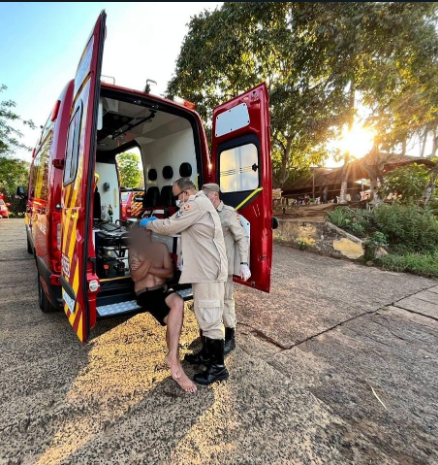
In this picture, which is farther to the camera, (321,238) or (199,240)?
(321,238)

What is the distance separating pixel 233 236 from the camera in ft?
8.75

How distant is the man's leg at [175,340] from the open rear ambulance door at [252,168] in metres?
0.91

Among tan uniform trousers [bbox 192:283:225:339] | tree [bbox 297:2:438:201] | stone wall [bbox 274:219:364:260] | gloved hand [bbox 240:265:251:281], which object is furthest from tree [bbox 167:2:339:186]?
tan uniform trousers [bbox 192:283:225:339]

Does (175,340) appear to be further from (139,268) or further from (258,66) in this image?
(258,66)

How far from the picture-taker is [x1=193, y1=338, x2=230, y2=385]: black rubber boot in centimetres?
212

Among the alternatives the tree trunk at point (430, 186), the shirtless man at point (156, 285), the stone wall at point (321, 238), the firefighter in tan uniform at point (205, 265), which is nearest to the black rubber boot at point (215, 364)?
the firefighter in tan uniform at point (205, 265)

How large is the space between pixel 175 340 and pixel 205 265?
2.00 feet

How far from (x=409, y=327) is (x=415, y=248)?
433 centimetres

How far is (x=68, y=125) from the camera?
2.58 meters

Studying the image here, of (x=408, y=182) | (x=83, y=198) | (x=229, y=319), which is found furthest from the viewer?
(x=408, y=182)

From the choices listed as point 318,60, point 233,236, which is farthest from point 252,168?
point 318,60

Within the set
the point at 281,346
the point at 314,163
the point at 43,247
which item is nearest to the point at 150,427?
the point at 281,346

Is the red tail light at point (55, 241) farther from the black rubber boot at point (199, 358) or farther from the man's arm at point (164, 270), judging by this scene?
the black rubber boot at point (199, 358)

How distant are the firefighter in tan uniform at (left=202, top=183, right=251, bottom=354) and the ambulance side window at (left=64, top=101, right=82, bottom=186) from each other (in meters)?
1.07
